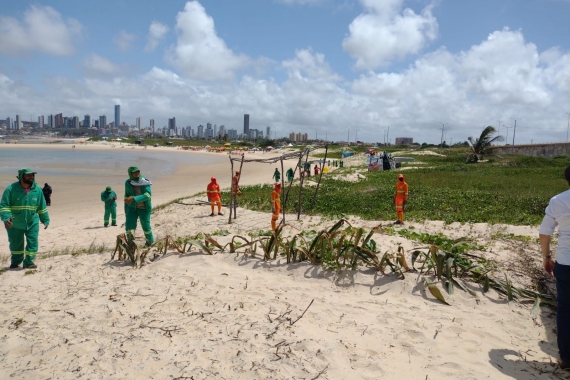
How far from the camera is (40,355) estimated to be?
359cm

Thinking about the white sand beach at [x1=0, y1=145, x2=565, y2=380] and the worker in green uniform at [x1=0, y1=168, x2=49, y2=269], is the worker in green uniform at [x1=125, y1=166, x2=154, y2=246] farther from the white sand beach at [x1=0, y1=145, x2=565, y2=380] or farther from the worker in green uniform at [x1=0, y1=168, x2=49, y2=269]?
the worker in green uniform at [x1=0, y1=168, x2=49, y2=269]

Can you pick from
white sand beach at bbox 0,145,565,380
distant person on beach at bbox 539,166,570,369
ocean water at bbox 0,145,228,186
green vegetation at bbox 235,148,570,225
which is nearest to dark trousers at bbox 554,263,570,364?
distant person on beach at bbox 539,166,570,369

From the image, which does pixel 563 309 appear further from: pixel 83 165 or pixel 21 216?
pixel 83 165

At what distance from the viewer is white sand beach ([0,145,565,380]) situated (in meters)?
3.43

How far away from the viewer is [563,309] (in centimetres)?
350

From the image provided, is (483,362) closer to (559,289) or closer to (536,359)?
(536,359)

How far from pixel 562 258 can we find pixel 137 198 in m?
6.38

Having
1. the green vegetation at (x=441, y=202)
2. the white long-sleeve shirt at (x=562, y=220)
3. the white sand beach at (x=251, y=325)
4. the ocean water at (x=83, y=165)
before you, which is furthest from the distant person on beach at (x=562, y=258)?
the ocean water at (x=83, y=165)

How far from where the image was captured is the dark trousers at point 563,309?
3.41 meters

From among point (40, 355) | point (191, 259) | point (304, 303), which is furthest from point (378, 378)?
point (191, 259)

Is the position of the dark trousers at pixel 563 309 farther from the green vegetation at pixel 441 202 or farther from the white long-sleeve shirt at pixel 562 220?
the green vegetation at pixel 441 202

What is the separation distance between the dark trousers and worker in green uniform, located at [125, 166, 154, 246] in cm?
604

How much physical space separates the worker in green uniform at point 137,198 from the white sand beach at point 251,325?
135 cm

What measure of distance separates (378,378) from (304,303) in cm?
143
